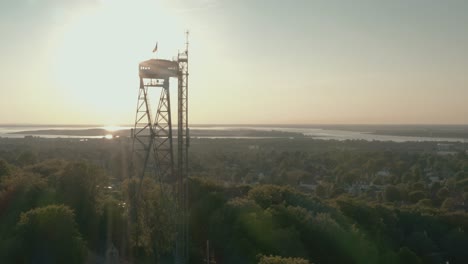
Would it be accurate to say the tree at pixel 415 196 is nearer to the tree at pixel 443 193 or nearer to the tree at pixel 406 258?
the tree at pixel 443 193

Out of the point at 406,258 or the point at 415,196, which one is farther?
the point at 415,196

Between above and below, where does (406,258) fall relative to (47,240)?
below

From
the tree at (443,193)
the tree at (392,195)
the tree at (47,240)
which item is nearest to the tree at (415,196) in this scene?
the tree at (392,195)

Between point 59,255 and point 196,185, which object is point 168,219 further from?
point 196,185

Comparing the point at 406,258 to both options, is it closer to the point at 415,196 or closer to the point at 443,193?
the point at 415,196

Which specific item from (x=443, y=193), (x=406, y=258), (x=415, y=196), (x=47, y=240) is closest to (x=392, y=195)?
(x=415, y=196)

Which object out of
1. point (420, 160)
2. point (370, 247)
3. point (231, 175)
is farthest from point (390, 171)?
point (370, 247)

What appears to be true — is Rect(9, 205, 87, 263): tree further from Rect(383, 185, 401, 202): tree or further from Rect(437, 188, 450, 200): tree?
Rect(437, 188, 450, 200): tree

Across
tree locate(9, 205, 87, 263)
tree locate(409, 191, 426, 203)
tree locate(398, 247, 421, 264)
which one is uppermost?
tree locate(9, 205, 87, 263)

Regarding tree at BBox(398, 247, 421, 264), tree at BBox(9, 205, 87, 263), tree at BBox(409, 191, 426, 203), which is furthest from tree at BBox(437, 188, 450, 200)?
tree at BBox(9, 205, 87, 263)
